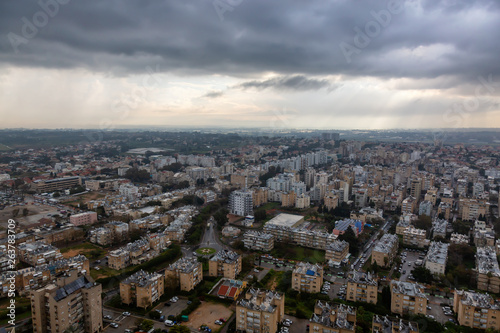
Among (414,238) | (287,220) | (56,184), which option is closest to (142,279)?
(287,220)

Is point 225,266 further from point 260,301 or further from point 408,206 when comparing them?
point 408,206

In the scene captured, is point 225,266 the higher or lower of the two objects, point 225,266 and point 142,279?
the lower

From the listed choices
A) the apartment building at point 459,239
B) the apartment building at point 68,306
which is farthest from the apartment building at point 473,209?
the apartment building at point 68,306

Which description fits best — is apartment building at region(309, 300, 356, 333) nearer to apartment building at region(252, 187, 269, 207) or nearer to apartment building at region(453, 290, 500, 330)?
apartment building at region(453, 290, 500, 330)

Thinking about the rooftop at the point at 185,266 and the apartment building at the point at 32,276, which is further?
the rooftop at the point at 185,266

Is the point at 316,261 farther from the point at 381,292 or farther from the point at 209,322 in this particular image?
the point at 209,322

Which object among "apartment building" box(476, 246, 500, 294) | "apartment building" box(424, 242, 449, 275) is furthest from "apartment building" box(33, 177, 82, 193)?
"apartment building" box(476, 246, 500, 294)

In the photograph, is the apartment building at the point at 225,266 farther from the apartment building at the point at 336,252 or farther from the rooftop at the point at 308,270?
the apartment building at the point at 336,252
